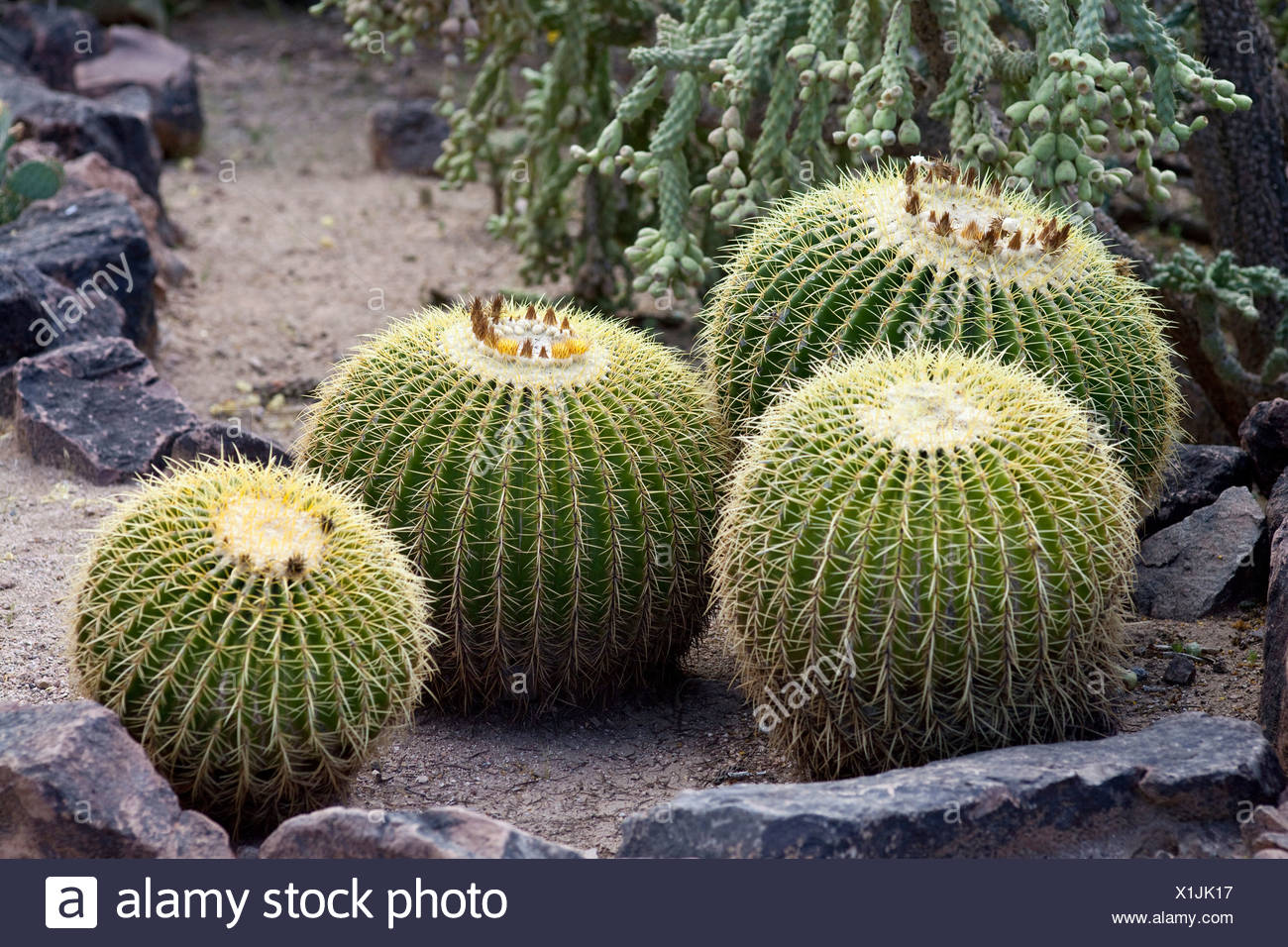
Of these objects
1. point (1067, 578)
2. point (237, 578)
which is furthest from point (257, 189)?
point (1067, 578)

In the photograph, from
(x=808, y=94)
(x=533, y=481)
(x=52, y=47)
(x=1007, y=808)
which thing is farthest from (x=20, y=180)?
(x=1007, y=808)

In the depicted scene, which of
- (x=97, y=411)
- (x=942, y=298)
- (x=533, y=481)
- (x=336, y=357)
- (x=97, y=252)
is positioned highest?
(x=942, y=298)

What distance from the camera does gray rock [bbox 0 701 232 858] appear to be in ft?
9.98

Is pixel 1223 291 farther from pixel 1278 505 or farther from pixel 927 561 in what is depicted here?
pixel 927 561

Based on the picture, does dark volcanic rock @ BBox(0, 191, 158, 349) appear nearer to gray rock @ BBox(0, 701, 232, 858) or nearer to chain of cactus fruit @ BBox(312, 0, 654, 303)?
chain of cactus fruit @ BBox(312, 0, 654, 303)

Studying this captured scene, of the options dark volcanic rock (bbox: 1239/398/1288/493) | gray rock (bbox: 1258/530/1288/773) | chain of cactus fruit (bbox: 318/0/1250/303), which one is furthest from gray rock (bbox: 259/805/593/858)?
dark volcanic rock (bbox: 1239/398/1288/493)

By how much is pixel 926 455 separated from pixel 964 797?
75cm

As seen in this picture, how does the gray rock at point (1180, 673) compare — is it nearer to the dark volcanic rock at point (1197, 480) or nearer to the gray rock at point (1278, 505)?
the gray rock at point (1278, 505)

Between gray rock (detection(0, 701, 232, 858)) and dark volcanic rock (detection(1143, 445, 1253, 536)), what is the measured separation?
3220 millimetres

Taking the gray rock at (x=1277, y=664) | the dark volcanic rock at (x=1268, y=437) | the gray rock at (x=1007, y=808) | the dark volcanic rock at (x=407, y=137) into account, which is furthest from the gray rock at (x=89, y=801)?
the dark volcanic rock at (x=407, y=137)

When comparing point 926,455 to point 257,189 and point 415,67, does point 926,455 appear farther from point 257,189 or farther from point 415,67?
point 415,67

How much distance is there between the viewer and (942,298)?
380cm

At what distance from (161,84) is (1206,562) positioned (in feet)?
25.5

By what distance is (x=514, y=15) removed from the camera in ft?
22.6
